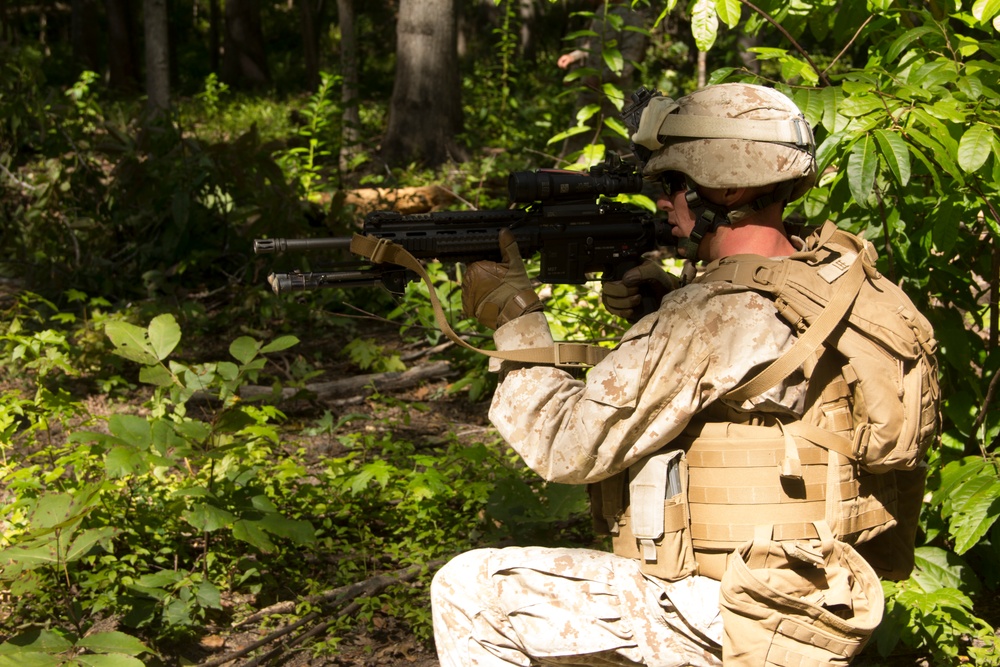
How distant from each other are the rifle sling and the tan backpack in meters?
0.46

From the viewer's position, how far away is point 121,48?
1681 cm

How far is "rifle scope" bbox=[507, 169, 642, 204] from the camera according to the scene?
9.55 ft

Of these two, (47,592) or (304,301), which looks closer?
(47,592)

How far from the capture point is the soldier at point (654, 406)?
2.43 meters

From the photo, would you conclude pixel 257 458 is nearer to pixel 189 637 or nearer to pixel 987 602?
pixel 189 637

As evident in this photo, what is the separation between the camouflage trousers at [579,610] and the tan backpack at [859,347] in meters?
0.55

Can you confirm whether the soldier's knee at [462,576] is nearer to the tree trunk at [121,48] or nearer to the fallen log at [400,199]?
the fallen log at [400,199]

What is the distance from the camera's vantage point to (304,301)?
7039 mm

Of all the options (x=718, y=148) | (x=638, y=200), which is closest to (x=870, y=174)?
(x=718, y=148)

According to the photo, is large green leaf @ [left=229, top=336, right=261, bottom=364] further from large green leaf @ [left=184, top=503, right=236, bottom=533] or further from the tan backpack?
the tan backpack

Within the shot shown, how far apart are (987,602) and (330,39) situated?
70.7 ft

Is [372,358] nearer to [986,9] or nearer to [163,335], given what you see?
[163,335]

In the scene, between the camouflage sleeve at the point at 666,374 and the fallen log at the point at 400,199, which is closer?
the camouflage sleeve at the point at 666,374

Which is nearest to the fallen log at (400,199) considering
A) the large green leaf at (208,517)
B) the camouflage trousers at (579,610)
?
the large green leaf at (208,517)
